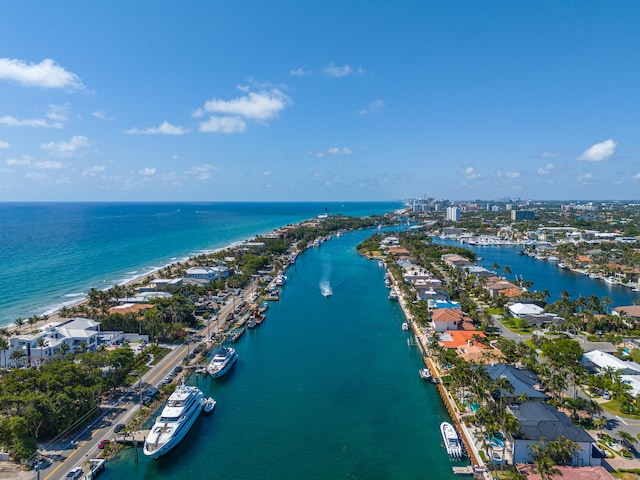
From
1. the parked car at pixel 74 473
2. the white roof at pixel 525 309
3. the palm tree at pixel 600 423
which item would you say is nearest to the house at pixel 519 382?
the palm tree at pixel 600 423

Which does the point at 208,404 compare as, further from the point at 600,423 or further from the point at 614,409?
the point at 614,409

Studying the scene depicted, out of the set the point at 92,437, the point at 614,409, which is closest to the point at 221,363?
the point at 92,437

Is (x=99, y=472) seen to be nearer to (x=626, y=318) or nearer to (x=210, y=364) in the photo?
(x=210, y=364)

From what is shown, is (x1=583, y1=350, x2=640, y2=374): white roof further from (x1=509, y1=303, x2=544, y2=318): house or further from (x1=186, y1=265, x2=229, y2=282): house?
(x1=186, y1=265, x2=229, y2=282): house

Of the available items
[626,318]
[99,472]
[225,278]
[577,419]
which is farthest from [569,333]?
[225,278]

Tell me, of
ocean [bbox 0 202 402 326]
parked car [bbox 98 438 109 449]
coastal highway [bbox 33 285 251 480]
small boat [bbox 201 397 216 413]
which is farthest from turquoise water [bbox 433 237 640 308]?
ocean [bbox 0 202 402 326]

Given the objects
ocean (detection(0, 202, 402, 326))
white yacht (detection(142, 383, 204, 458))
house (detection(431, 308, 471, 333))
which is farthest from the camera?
ocean (detection(0, 202, 402, 326))
